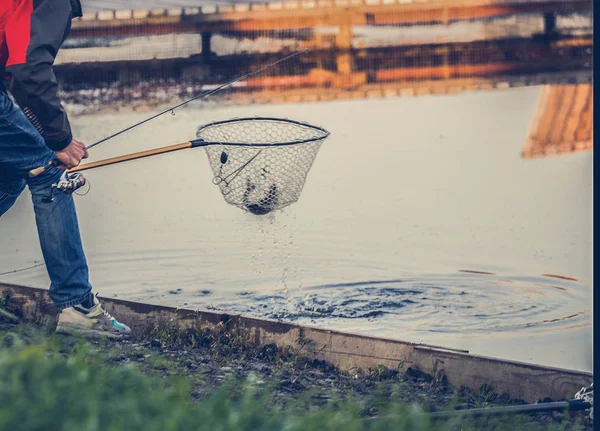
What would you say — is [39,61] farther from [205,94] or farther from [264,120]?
[264,120]

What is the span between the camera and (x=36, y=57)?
3.96 metres

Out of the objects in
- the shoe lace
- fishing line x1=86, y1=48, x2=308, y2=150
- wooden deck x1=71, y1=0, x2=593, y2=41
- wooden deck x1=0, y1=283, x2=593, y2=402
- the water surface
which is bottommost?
wooden deck x1=0, y1=283, x2=593, y2=402

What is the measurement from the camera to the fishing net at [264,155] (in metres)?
4.43

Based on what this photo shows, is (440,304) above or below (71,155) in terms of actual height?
below

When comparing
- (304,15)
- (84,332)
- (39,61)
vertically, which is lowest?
(84,332)

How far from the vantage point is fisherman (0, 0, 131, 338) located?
397 cm

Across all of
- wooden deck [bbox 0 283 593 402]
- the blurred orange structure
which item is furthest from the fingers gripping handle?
the blurred orange structure

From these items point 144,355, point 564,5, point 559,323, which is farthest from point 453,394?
point 564,5

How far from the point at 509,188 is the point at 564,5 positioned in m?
1.02

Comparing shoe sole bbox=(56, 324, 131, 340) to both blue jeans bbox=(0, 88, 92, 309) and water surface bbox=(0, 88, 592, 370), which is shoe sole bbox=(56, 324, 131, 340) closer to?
blue jeans bbox=(0, 88, 92, 309)

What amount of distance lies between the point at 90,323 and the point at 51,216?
0.59 meters

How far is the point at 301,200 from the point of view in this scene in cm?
445

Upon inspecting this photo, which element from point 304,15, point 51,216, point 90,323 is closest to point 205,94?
point 304,15

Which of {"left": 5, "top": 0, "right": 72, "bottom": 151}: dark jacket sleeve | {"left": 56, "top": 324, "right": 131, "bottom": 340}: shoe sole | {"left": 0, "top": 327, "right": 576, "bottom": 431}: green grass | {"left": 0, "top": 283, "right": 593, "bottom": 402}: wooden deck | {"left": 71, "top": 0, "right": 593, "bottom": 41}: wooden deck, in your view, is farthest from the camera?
{"left": 71, "top": 0, "right": 593, "bottom": 41}: wooden deck
